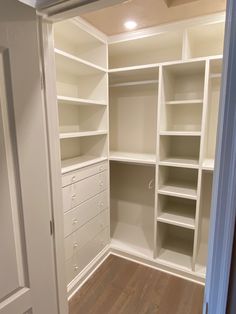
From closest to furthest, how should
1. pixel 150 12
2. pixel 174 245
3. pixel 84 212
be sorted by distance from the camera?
pixel 150 12 → pixel 84 212 → pixel 174 245

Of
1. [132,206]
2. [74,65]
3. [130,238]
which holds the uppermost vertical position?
[74,65]

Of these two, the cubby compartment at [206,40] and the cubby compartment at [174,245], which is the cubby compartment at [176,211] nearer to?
the cubby compartment at [174,245]

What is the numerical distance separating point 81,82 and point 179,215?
5.99 ft

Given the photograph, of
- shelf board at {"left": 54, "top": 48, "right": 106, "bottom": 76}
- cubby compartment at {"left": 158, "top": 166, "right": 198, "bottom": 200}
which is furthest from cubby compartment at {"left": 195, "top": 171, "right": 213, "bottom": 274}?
shelf board at {"left": 54, "top": 48, "right": 106, "bottom": 76}

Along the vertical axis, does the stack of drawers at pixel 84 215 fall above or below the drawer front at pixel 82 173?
below

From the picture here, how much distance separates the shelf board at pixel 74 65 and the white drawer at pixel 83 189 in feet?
3.45

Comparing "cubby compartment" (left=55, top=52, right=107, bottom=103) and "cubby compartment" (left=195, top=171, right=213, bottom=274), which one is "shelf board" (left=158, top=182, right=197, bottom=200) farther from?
"cubby compartment" (left=55, top=52, right=107, bottom=103)

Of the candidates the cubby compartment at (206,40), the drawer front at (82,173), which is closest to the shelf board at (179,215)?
the drawer front at (82,173)

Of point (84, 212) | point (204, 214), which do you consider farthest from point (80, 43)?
point (204, 214)

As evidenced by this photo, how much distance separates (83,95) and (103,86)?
28cm

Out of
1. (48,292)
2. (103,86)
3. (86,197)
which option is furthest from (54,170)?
(103,86)

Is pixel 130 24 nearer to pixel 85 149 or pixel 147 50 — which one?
pixel 147 50

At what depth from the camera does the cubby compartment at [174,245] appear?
7.29ft

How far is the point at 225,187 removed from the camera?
55 centimetres
